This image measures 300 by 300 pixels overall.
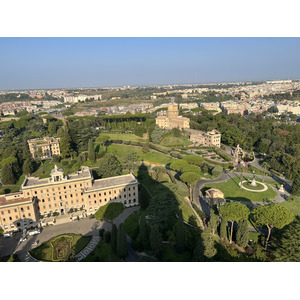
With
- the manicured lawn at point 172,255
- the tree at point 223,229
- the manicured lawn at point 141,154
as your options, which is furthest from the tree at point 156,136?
the manicured lawn at point 172,255

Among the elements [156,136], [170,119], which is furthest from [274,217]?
[170,119]

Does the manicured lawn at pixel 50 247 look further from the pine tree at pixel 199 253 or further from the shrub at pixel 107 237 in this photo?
the pine tree at pixel 199 253

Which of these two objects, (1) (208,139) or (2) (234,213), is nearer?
(2) (234,213)

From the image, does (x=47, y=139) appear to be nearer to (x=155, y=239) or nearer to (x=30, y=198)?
(x=30, y=198)

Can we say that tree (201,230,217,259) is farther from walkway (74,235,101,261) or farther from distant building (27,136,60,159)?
distant building (27,136,60,159)

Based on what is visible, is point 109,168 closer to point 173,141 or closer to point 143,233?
point 143,233

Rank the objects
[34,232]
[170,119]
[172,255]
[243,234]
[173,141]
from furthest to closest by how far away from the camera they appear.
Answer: [170,119], [173,141], [34,232], [243,234], [172,255]

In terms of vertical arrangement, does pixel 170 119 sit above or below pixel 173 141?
above
